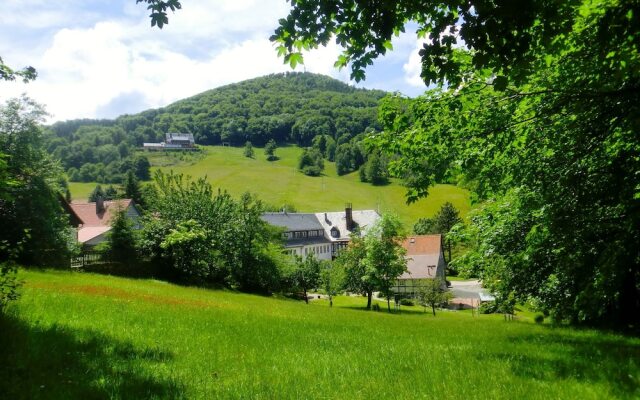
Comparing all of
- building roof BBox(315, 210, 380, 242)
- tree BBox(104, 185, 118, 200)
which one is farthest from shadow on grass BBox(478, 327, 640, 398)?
tree BBox(104, 185, 118, 200)

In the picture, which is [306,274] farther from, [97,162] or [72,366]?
[97,162]

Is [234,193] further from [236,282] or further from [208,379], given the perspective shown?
[208,379]

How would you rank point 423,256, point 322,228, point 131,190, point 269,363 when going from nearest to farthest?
point 269,363, point 423,256, point 131,190, point 322,228

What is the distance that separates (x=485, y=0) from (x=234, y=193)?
152 metres

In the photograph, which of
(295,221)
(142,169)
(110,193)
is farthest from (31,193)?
(142,169)

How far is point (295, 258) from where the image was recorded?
60000 millimetres

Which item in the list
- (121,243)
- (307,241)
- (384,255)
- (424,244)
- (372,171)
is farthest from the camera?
(372,171)

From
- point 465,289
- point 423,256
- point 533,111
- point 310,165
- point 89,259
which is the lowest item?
point 465,289

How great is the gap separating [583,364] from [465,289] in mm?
82728

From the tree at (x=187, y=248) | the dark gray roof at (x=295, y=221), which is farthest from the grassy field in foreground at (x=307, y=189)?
the tree at (x=187, y=248)

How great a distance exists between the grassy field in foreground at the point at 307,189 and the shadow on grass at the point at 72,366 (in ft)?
423

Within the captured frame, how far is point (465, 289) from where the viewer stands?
85.2 meters

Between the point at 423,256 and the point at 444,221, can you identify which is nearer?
the point at 423,256

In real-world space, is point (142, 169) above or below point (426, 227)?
above
